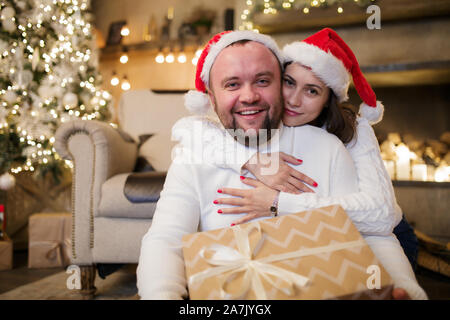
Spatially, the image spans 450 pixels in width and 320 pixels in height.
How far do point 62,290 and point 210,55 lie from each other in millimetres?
1411

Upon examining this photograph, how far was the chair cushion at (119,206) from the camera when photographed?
168 centimetres

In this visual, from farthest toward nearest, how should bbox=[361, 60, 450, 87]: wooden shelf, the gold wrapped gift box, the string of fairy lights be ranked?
the string of fairy lights → bbox=[361, 60, 450, 87]: wooden shelf → the gold wrapped gift box

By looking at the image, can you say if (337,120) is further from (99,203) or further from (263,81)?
(99,203)

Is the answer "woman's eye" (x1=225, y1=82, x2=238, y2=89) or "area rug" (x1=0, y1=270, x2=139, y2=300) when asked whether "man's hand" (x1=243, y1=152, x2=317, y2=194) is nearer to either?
"woman's eye" (x1=225, y1=82, x2=238, y2=89)

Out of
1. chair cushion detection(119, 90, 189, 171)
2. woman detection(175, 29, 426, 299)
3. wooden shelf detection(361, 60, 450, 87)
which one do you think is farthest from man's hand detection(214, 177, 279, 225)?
chair cushion detection(119, 90, 189, 171)

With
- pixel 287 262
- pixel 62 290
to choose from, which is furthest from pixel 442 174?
pixel 62 290

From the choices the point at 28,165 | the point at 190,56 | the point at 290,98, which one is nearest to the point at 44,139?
the point at 28,165

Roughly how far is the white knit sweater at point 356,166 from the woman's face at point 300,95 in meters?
0.04

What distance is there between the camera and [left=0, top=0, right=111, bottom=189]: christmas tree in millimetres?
2559

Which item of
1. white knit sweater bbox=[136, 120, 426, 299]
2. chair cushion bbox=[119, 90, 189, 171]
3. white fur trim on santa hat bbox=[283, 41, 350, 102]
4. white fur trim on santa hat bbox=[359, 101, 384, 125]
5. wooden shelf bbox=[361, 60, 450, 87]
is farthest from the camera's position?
chair cushion bbox=[119, 90, 189, 171]

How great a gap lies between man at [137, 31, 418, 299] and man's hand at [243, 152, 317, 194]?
38mm

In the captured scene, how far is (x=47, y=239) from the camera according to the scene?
2.10 meters

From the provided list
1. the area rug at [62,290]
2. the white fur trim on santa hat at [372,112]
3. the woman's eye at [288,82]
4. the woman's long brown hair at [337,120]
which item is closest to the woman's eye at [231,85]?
the woman's eye at [288,82]
